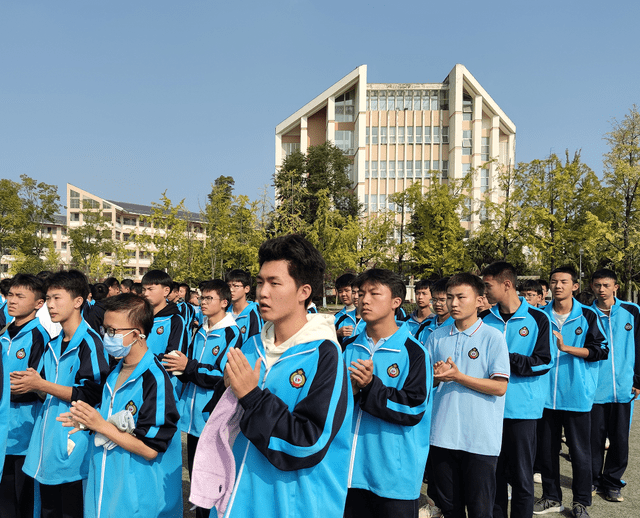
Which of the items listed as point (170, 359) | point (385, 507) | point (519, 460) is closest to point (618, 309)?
point (519, 460)

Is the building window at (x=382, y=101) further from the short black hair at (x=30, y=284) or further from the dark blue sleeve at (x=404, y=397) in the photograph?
the dark blue sleeve at (x=404, y=397)

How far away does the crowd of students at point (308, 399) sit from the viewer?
2.19m

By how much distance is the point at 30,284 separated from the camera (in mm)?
4629

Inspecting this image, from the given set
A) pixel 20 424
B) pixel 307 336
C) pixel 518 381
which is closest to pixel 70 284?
pixel 20 424

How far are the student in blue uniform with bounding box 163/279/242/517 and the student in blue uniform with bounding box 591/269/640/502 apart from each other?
167 inches

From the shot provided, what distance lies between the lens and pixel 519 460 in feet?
14.3

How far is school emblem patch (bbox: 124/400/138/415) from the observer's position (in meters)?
3.02

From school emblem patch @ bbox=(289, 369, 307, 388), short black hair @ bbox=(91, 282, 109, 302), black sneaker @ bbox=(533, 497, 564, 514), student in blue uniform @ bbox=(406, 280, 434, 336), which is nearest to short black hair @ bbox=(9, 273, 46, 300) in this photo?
school emblem patch @ bbox=(289, 369, 307, 388)

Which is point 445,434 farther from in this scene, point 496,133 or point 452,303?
point 496,133

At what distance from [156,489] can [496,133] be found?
60.0m

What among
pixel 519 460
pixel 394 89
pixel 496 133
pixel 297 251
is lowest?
pixel 519 460

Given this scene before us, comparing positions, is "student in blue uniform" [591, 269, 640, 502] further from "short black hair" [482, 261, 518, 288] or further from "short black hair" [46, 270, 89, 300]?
"short black hair" [46, 270, 89, 300]

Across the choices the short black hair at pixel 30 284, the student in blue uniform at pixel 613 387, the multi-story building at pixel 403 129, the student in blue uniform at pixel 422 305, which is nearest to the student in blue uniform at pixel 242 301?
the student in blue uniform at pixel 422 305

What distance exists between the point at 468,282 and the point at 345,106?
5657cm
